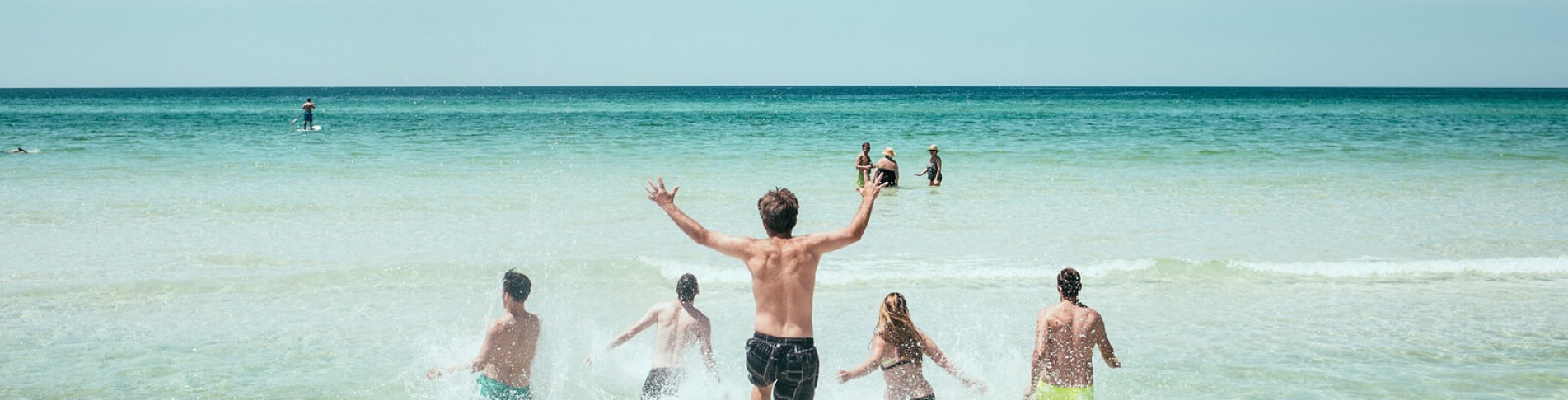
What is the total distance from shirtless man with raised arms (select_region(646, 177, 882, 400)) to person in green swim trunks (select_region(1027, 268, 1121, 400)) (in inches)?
57.2

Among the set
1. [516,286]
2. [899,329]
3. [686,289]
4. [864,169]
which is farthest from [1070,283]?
[864,169]

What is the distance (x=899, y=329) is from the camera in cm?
525

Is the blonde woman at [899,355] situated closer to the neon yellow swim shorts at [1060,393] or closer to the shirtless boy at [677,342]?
the neon yellow swim shorts at [1060,393]

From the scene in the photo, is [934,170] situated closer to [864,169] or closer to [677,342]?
[864,169]

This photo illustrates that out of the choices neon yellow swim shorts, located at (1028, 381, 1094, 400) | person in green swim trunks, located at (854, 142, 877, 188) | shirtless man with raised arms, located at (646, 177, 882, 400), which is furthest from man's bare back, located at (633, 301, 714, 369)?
person in green swim trunks, located at (854, 142, 877, 188)

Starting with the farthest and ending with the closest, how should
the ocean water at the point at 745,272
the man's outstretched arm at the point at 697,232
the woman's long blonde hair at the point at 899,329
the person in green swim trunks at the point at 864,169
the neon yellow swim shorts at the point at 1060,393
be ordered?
the person in green swim trunks at the point at 864,169 → the ocean water at the point at 745,272 → the neon yellow swim shorts at the point at 1060,393 → the woman's long blonde hair at the point at 899,329 → the man's outstretched arm at the point at 697,232

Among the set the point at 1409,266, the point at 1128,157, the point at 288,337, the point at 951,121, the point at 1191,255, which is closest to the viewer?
the point at 288,337

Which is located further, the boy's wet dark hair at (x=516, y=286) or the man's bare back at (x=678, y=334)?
the man's bare back at (x=678, y=334)

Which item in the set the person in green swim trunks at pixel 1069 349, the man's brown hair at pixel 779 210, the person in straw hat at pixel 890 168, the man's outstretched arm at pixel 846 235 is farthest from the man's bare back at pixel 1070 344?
the person in straw hat at pixel 890 168

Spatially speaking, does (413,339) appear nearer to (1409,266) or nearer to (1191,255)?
(1191,255)

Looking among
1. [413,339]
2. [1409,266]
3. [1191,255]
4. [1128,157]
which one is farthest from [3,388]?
[1128,157]

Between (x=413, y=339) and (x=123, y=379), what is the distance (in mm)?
1840

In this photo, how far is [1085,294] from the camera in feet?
30.4

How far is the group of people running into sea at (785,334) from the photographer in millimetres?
4582
